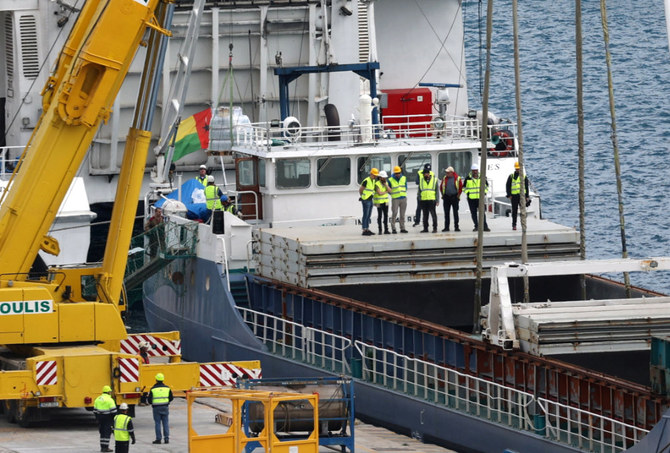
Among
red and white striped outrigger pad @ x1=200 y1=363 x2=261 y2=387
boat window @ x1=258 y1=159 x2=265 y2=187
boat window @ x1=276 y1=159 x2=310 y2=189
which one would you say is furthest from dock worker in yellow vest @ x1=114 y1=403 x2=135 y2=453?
boat window @ x1=258 y1=159 x2=265 y2=187

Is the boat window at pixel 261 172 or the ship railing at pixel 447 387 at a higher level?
the boat window at pixel 261 172

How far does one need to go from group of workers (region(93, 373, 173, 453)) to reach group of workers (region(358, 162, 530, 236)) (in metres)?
Answer: 7.77

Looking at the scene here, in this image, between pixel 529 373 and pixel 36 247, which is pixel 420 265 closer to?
pixel 529 373

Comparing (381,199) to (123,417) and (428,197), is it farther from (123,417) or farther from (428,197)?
(123,417)

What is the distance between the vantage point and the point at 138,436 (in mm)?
26172

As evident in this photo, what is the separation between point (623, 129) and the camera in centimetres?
7900

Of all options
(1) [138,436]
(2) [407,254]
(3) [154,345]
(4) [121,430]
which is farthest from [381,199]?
(4) [121,430]

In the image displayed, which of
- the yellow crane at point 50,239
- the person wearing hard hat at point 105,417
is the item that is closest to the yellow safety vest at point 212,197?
the yellow crane at point 50,239

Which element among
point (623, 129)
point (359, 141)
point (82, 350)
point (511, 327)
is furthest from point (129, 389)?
point (623, 129)

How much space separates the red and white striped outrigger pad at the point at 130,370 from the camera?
25.7 metres

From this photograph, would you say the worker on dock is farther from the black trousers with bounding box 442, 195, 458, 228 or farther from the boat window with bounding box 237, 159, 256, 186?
the boat window with bounding box 237, 159, 256, 186

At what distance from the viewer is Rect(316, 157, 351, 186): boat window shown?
114 ft

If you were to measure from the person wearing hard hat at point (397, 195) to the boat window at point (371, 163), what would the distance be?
7.85 feet

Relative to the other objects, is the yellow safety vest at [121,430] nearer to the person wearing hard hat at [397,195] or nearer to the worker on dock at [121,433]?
the worker on dock at [121,433]
